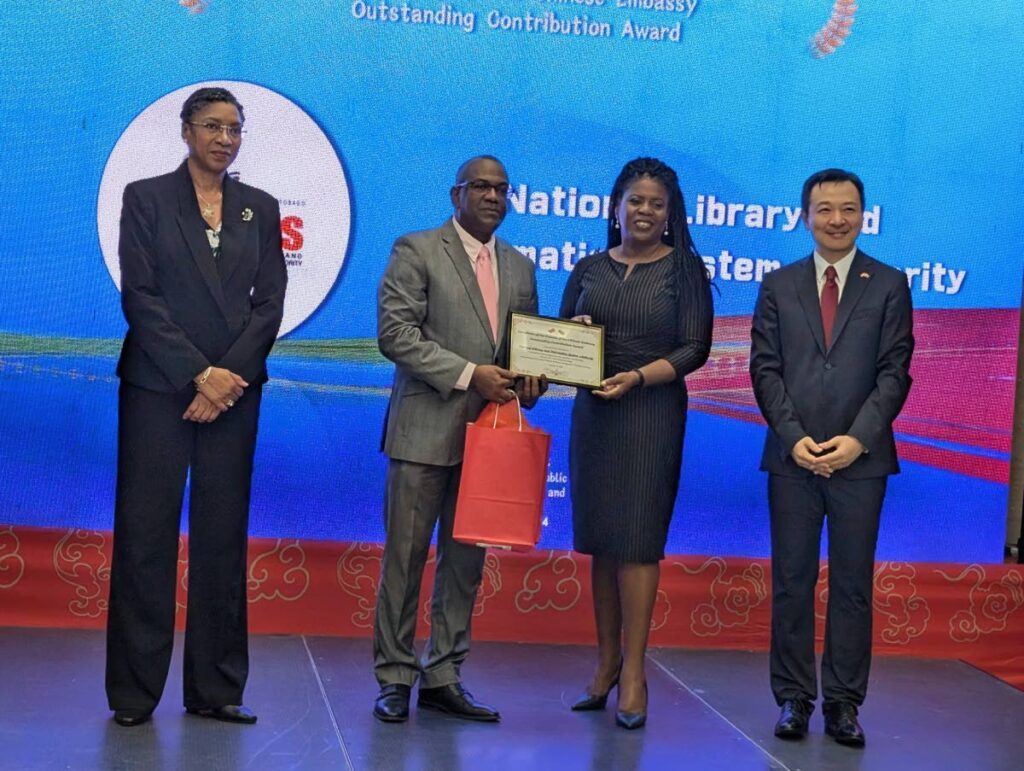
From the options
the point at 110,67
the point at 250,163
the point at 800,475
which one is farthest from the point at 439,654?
the point at 110,67

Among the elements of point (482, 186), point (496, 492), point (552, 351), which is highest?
point (482, 186)

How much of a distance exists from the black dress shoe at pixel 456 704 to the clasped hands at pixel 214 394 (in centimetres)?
115

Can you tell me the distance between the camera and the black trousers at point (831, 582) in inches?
179

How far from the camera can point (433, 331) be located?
4.50 meters

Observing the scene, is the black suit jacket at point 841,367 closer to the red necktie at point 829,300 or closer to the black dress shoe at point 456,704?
the red necktie at point 829,300

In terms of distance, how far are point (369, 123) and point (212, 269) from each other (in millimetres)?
1703

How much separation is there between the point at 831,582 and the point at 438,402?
1382mm

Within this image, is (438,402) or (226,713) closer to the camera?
(226,713)

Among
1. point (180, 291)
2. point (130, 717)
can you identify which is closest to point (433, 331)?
point (180, 291)

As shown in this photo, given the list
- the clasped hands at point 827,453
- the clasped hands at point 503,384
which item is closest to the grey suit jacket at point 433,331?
the clasped hands at point 503,384

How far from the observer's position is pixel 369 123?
5699mm

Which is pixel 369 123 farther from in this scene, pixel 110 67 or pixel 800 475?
pixel 800 475

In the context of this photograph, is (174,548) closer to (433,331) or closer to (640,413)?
(433,331)

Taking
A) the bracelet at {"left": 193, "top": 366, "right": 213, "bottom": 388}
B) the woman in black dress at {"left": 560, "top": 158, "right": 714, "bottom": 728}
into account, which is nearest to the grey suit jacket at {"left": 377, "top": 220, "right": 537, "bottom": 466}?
the woman in black dress at {"left": 560, "top": 158, "right": 714, "bottom": 728}
